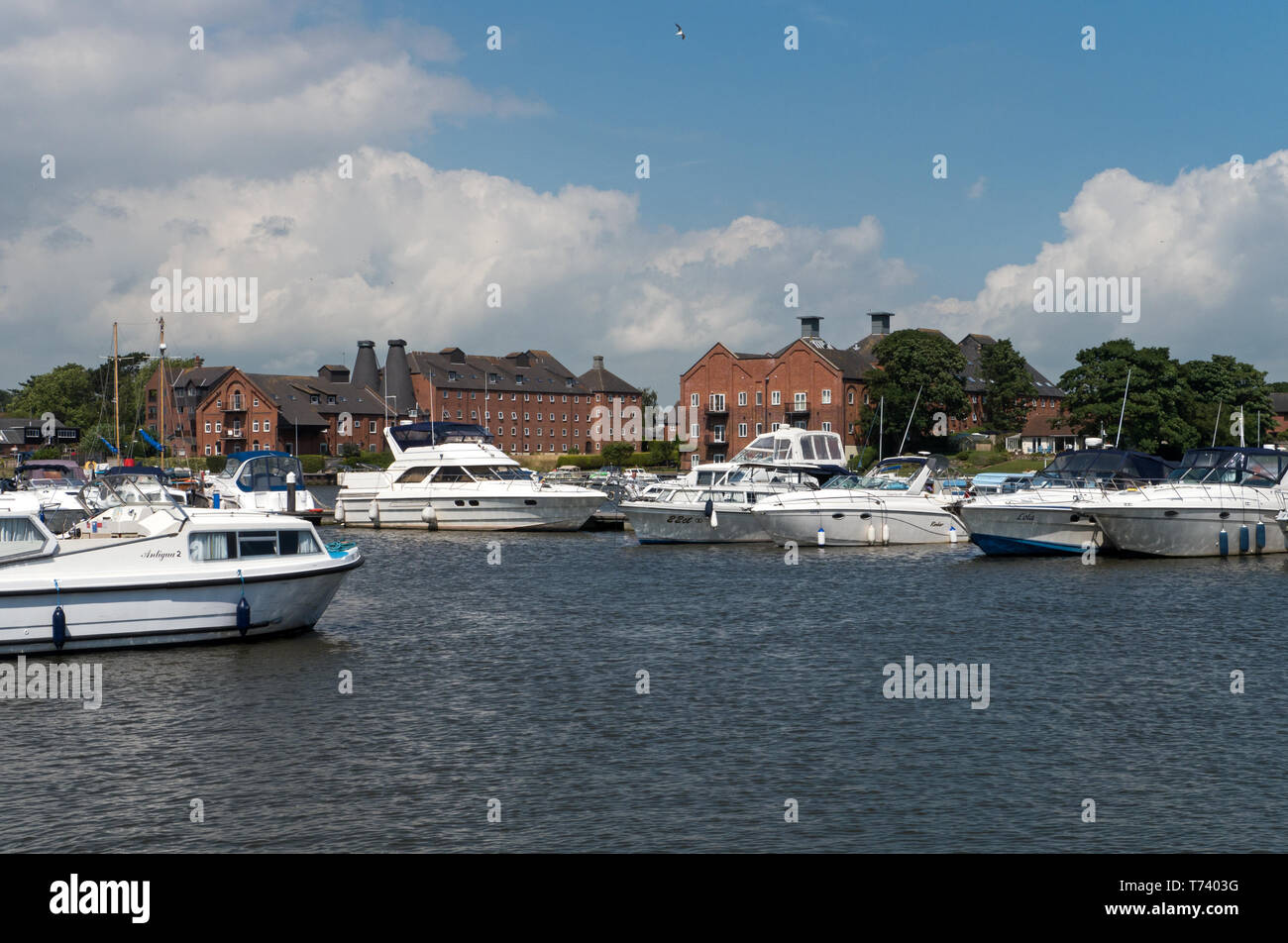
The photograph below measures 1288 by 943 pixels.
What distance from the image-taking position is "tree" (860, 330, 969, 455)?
116188 millimetres

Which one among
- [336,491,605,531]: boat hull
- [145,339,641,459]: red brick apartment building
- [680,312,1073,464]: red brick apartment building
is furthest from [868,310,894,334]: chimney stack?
[336,491,605,531]: boat hull

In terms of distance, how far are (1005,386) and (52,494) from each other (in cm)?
10341

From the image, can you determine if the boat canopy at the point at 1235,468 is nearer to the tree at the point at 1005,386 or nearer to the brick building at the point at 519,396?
the tree at the point at 1005,386

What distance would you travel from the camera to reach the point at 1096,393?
360 feet

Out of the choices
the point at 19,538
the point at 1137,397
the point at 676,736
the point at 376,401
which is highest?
the point at 376,401

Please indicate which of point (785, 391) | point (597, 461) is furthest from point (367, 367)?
point (785, 391)

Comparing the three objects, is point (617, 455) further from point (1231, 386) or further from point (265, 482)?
point (265, 482)

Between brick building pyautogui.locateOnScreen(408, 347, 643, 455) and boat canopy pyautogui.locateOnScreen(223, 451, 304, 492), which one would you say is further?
brick building pyautogui.locateOnScreen(408, 347, 643, 455)

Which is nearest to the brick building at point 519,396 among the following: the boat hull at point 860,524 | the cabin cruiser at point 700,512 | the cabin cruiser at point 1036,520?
the cabin cruiser at point 700,512

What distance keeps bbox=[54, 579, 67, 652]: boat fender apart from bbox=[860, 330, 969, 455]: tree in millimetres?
99325

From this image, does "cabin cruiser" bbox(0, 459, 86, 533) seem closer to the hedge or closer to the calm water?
the calm water
